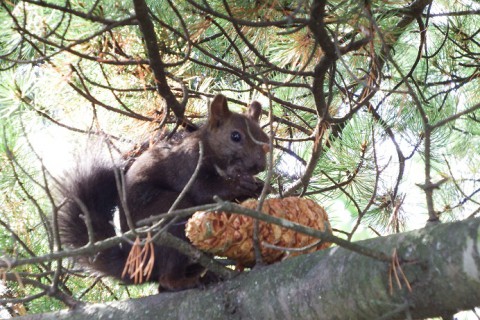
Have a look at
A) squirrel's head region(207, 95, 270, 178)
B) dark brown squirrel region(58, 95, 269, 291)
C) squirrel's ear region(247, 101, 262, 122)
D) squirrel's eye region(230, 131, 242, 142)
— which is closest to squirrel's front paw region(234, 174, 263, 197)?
dark brown squirrel region(58, 95, 269, 291)

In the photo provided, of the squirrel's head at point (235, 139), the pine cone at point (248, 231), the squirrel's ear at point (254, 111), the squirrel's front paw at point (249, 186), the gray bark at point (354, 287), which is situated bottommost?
the gray bark at point (354, 287)

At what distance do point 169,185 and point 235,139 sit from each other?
10.9 inches

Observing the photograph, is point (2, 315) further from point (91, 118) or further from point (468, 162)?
point (468, 162)

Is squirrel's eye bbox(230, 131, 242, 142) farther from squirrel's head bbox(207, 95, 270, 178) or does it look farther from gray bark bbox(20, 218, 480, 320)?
gray bark bbox(20, 218, 480, 320)

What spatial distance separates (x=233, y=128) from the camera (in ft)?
8.92

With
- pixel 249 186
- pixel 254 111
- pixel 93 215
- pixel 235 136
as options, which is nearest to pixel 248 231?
pixel 249 186

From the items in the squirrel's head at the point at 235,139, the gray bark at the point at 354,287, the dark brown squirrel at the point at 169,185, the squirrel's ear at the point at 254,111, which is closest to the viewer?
the gray bark at the point at 354,287

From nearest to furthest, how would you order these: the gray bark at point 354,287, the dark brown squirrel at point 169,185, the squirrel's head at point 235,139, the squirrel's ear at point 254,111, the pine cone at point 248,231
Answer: the gray bark at point 354,287, the pine cone at point 248,231, the dark brown squirrel at point 169,185, the squirrel's head at point 235,139, the squirrel's ear at point 254,111

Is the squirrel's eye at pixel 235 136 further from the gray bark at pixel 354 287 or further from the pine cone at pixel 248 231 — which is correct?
the gray bark at pixel 354 287

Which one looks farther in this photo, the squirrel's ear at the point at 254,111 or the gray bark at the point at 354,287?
the squirrel's ear at the point at 254,111

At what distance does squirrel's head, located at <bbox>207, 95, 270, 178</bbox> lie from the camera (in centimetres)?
262

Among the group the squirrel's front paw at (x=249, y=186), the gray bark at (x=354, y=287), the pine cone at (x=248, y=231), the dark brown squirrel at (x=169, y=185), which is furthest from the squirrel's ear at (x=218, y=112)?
the gray bark at (x=354, y=287)

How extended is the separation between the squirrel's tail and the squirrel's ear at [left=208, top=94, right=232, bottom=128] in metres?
0.43

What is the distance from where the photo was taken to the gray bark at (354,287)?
4.43 ft
